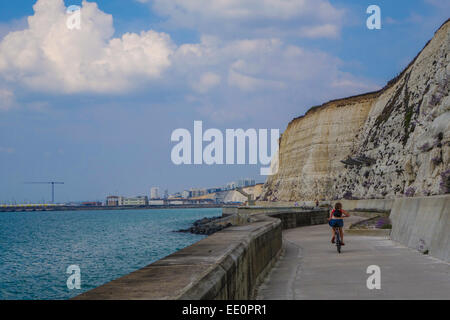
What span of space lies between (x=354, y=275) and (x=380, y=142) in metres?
51.7

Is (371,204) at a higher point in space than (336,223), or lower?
lower

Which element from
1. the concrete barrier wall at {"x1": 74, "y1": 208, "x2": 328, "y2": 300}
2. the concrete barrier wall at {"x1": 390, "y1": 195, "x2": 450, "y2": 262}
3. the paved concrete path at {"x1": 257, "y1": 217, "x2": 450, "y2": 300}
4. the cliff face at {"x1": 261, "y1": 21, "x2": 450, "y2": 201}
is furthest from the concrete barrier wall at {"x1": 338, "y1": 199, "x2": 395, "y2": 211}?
the concrete barrier wall at {"x1": 74, "y1": 208, "x2": 328, "y2": 300}

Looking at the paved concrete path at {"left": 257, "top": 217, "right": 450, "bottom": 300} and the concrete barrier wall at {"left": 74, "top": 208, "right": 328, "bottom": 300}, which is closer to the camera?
the concrete barrier wall at {"left": 74, "top": 208, "right": 328, "bottom": 300}

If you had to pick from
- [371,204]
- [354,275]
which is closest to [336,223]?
[354,275]

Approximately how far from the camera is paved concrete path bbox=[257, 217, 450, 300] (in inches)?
328

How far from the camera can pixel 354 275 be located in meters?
10.4

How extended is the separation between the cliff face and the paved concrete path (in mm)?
7285

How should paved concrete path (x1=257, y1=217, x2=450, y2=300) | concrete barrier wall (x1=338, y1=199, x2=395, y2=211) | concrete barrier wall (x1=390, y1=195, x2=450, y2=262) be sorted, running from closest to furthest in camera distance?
paved concrete path (x1=257, y1=217, x2=450, y2=300) < concrete barrier wall (x1=390, y1=195, x2=450, y2=262) < concrete barrier wall (x1=338, y1=199, x2=395, y2=211)

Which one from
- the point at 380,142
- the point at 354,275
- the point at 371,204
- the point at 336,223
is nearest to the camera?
the point at 354,275

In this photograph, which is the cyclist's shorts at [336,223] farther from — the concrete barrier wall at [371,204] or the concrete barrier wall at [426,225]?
the concrete barrier wall at [371,204]

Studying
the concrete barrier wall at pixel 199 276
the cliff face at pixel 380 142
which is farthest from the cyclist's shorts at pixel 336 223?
the cliff face at pixel 380 142

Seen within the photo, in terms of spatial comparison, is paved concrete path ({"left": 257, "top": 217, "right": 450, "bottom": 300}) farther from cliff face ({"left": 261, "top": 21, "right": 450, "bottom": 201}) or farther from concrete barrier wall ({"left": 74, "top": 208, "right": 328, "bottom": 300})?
cliff face ({"left": 261, "top": 21, "right": 450, "bottom": 201})

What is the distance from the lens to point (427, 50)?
180ft

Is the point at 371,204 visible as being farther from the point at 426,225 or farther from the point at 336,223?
the point at 426,225
